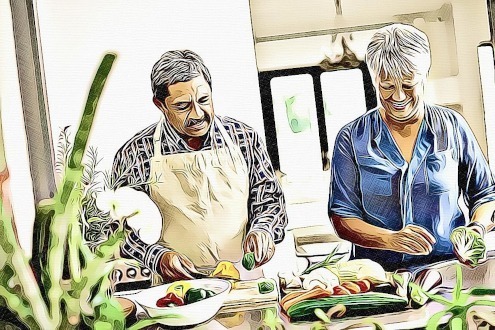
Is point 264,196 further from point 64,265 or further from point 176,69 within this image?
point 64,265

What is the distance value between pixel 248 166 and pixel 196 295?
29cm

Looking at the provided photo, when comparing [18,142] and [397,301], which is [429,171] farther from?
[18,142]

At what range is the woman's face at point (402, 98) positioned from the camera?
56.9 inches

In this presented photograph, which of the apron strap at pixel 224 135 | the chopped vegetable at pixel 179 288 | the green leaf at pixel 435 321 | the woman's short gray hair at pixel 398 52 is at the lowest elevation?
the green leaf at pixel 435 321

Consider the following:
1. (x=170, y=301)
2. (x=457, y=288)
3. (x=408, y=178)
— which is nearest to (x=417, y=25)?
(x=408, y=178)

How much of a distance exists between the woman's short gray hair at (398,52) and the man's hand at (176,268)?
0.55 metres

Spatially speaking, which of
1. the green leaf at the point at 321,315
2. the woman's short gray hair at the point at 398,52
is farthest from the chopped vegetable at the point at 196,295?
the woman's short gray hair at the point at 398,52

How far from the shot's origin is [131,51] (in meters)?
1.44

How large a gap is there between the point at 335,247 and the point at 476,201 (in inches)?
12.1

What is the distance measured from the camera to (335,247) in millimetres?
1445

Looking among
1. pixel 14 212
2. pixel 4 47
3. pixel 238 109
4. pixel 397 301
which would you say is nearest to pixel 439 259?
pixel 397 301

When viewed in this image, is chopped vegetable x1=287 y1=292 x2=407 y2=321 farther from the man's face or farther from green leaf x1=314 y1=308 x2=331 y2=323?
the man's face

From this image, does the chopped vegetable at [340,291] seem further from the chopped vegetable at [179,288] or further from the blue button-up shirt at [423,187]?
the chopped vegetable at [179,288]

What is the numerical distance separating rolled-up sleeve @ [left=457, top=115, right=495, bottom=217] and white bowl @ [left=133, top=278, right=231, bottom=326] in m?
0.53
